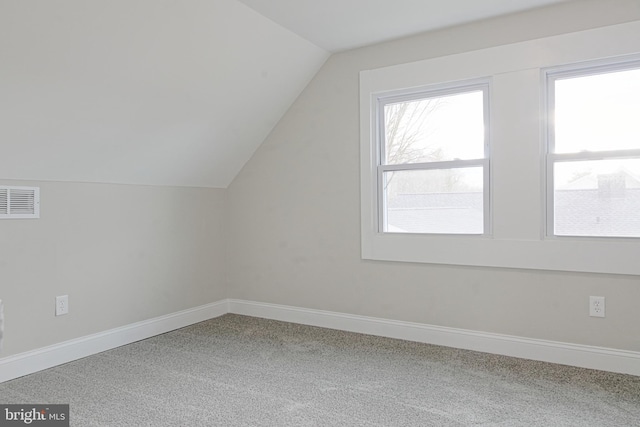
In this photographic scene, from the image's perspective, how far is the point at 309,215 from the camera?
151 inches

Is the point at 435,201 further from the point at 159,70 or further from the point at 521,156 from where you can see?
the point at 159,70

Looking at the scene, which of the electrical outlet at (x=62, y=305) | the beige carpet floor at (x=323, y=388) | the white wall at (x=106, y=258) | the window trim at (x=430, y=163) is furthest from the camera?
the window trim at (x=430, y=163)

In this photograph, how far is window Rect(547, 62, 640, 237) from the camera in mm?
2727

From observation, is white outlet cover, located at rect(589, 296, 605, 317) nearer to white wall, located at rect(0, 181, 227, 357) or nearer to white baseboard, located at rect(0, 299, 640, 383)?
white baseboard, located at rect(0, 299, 640, 383)

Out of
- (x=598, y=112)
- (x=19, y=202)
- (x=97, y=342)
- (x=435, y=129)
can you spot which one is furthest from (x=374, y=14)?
(x=97, y=342)

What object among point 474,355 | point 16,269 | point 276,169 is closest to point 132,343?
point 16,269

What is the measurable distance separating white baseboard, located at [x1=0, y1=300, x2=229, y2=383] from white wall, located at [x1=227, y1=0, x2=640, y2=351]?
0.48m

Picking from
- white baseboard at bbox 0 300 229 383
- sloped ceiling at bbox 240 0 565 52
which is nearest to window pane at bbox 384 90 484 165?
sloped ceiling at bbox 240 0 565 52

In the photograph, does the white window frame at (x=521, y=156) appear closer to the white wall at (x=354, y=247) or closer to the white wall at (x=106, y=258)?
the white wall at (x=354, y=247)

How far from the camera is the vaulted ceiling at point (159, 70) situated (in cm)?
228

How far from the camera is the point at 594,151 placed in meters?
2.80

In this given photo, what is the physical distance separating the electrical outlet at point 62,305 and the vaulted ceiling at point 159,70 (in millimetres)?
756

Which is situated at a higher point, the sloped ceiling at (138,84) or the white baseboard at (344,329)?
the sloped ceiling at (138,84)

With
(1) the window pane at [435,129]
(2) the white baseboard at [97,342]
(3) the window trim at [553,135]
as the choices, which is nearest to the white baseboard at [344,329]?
(2) the white baseboard at [97,342]
